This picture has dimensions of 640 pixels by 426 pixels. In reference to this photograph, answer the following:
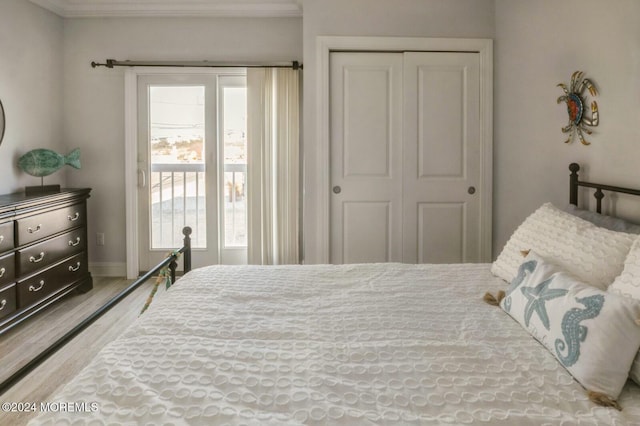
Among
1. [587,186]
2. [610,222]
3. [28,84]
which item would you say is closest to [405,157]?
[587,186]

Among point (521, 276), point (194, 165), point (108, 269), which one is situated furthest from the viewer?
point (108, 269)

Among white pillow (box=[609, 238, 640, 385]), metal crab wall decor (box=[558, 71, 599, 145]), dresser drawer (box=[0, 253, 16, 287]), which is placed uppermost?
metal crab wall decor (box=[558, 71, 599, 145])

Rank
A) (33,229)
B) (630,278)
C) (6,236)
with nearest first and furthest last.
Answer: (630,278), (6,236), (33,229)

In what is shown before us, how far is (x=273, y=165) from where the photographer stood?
13.5 ft

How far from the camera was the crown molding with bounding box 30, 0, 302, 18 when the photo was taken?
13.0ft

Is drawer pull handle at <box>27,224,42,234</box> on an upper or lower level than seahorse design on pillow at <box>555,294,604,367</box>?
upper

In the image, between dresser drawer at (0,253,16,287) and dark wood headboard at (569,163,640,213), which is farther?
dresser drawer at (0,253,16,287)

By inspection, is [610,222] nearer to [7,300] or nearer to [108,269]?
[7,300]

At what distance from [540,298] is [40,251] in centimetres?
322

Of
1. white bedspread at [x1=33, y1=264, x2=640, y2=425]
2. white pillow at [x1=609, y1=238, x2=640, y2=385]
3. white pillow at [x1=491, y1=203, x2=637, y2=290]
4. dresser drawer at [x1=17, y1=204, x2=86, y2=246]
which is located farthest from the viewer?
dresser drawer at [x1=17, y1=204, x2=86, y2=246]

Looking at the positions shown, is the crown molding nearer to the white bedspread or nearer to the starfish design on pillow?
the white bedspread

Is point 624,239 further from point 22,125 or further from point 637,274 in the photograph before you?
point 22,125

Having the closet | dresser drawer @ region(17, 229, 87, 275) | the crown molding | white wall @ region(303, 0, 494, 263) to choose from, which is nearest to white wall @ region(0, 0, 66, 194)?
the crown molding

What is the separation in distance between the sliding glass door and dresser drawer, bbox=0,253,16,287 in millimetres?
1333
